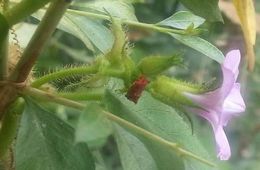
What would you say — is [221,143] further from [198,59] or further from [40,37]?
[198,59]

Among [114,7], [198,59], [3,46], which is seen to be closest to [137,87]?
[3,46]

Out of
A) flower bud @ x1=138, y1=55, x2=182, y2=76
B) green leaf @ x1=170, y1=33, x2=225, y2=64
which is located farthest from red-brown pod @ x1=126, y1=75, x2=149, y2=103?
green leaf @ x1=170, y1=33, x2=225, y2=64

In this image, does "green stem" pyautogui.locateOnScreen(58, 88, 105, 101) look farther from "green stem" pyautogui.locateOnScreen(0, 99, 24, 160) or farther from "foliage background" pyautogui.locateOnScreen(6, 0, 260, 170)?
"foliage background" pyautogui.locateOnScreen(6, 0, 260, 170)

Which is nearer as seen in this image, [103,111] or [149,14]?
[103,111]

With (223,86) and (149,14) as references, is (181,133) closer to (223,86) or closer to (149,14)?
(223,86)

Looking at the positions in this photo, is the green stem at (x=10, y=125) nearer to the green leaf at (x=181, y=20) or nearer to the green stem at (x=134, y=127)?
the green stem at (x=134, y=127)

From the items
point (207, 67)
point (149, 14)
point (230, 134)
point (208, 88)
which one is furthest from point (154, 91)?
point (230, 134)
